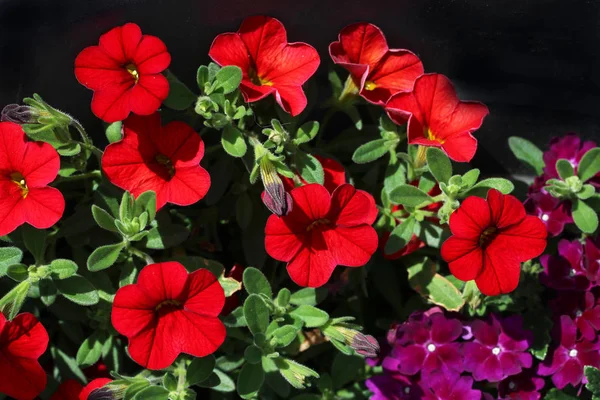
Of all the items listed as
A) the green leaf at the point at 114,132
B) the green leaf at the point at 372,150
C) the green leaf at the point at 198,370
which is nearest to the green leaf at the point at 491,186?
the green leaf at the point at 372,150

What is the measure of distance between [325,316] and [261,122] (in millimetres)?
459

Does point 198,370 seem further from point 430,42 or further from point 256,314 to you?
point 430,42

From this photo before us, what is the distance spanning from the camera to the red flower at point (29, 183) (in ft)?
4.44

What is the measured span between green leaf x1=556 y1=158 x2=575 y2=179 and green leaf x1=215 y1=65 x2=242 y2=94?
82cm

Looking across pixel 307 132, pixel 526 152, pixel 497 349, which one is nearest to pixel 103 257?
pixel 307 132

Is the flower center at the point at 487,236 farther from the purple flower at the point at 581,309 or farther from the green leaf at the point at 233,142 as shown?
the green leaf at the point at 233,142

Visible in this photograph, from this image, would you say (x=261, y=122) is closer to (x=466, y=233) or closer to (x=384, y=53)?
(x=384, y=53)

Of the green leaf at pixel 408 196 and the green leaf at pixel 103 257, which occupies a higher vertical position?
the green leaf at pixel 408 196

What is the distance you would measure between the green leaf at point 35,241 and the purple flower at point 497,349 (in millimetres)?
968

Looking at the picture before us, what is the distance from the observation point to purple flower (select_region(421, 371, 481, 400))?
162cm

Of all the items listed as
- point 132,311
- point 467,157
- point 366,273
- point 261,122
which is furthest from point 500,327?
point 132,311

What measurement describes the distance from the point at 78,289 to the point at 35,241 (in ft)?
0.44

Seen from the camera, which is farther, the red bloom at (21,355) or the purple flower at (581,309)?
the purple flower at (581,309)

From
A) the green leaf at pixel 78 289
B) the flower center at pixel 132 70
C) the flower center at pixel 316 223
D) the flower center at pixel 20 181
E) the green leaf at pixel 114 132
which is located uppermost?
the flower center at pixel 132 70
